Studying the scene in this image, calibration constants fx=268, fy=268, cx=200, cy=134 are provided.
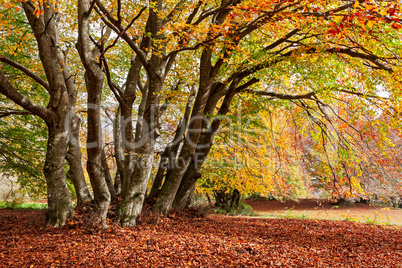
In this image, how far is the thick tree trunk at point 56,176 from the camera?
4.86 metres

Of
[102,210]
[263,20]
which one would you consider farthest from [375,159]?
[102,210]

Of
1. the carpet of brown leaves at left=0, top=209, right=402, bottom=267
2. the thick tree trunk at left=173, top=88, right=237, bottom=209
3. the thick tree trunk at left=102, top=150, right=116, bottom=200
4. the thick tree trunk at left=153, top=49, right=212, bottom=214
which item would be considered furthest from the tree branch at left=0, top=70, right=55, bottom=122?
the thick tree trunk at left=173, top=88, right=237, bottom=209

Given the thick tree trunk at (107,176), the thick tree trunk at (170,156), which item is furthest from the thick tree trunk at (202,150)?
the thick tree trunk at (107,176)

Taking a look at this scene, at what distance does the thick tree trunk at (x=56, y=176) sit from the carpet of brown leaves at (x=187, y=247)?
27cm

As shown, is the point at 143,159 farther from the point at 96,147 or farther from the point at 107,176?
the point at 107,176

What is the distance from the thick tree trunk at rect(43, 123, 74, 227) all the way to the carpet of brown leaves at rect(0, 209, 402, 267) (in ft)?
0.89

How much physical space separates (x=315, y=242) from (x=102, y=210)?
3.96 metres

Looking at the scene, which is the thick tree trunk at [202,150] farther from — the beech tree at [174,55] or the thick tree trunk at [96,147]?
the thick tree trunk at [96,147]

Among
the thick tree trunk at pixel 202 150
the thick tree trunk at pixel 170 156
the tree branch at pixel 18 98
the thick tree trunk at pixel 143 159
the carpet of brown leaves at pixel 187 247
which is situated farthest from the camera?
the thick tree trunk at pixel 170 156

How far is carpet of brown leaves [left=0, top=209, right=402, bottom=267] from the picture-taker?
3473 mm

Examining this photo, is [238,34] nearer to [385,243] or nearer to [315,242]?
[315,242]

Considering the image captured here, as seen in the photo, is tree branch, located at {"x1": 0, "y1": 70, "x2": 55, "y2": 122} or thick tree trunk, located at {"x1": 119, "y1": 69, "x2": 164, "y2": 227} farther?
thick tree trunk, located at {"x1": 119, "y1": 69, "x2": 164, "y2": 227}

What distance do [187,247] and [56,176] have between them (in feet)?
8.99

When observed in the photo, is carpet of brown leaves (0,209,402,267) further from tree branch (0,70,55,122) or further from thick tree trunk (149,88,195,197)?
tree branch (0,70,55,122)
